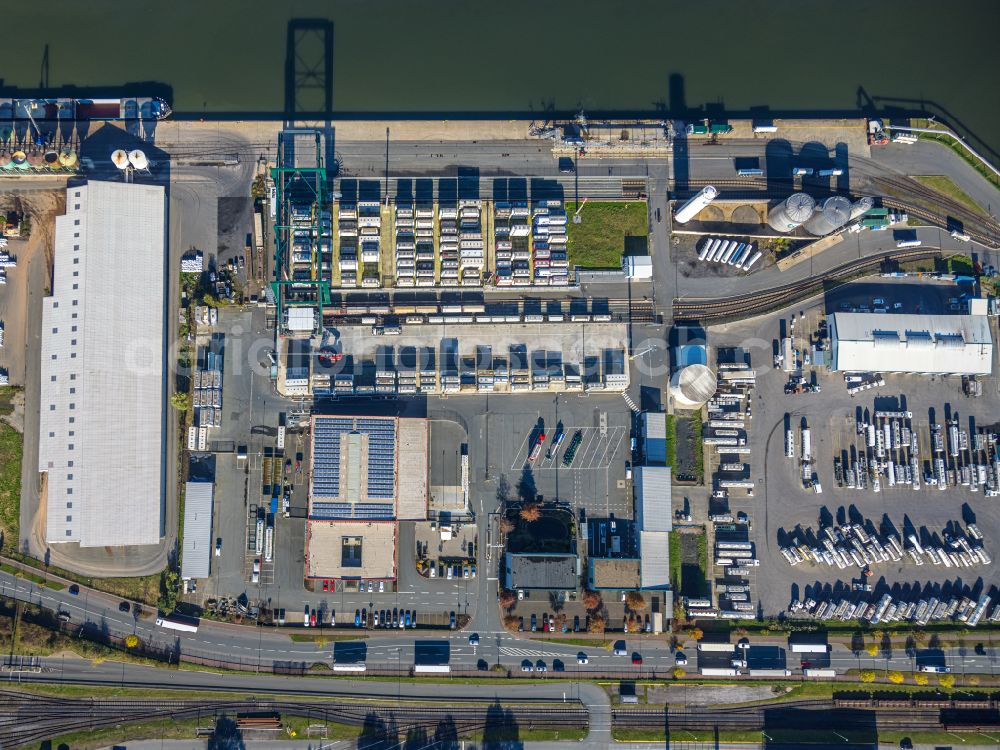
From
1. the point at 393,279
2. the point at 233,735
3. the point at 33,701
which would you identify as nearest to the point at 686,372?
the point at 393,279

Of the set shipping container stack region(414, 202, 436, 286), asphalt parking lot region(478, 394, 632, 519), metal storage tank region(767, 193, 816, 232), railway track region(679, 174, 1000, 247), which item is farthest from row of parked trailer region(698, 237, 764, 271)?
shipping container stack region(414, 202, 436, 286)

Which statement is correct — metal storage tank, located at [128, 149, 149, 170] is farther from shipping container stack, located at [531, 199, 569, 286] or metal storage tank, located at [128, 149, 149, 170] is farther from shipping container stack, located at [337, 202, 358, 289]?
shipping container stack, located at [531, 199, 569, 286]

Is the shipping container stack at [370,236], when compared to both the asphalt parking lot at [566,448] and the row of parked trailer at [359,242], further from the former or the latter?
the asphalt parking lot at [566,448]

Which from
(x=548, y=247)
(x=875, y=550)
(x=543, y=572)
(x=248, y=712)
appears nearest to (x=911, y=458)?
(x=875, y=550)

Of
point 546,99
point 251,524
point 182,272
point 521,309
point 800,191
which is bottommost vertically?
point 251,524

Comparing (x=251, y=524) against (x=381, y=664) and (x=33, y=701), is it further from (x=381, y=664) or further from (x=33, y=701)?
(x=33, y=701)
